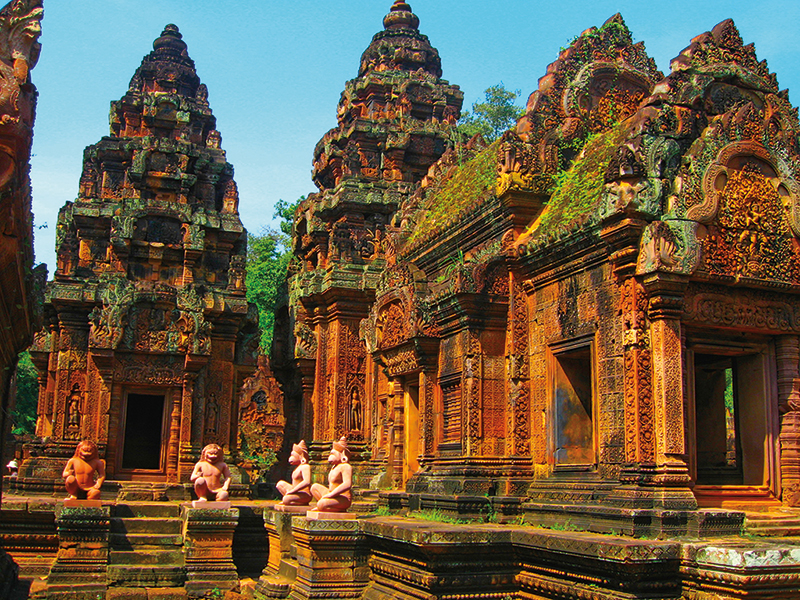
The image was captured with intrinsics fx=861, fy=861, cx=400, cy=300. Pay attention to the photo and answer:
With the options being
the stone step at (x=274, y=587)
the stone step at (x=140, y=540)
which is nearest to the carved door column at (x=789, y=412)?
the stone step at (x=274, y=587)

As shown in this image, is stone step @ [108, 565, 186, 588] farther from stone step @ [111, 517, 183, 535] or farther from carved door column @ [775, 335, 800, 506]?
carved door column @ [775, 335, 800, 506]

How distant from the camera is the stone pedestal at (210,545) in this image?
12969mm

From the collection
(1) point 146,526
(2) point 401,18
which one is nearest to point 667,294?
(1) point 146,526

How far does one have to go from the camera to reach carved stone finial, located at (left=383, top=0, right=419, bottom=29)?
1956 centimetres

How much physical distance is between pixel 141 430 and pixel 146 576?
7758mm

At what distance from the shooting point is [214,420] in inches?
731

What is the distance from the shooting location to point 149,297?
1781cm

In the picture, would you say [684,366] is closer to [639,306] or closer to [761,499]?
[639,306]

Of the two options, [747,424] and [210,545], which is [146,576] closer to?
[210,545]

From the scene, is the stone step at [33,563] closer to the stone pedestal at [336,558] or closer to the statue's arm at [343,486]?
the stone pedestal at [336,558]

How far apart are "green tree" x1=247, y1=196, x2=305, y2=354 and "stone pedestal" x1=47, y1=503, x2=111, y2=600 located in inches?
912

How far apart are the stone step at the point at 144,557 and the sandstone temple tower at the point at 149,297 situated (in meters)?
4.33

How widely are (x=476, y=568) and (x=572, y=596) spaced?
3.49 ft

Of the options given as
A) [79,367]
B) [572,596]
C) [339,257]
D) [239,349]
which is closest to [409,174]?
[339,257]
